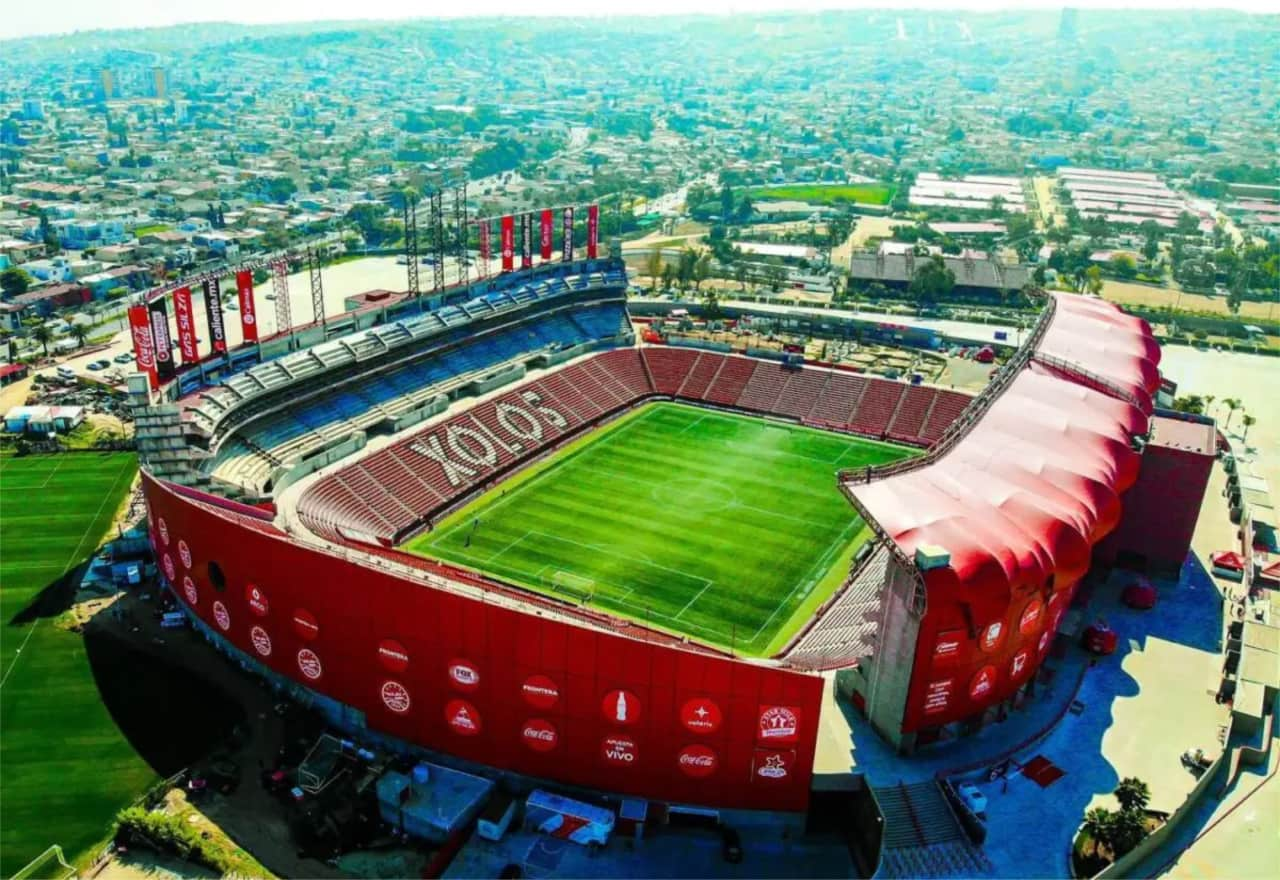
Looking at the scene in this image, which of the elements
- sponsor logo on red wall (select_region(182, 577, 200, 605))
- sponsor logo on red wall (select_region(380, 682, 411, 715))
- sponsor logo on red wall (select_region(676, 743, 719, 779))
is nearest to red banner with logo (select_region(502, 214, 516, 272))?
sponsor logo on red wall (select_region(182, 577, 200, 605))

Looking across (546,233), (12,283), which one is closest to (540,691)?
(546,233)

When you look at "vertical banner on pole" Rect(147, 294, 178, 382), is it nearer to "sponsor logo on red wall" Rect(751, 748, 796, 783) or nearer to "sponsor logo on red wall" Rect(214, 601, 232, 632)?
"sponsor logo on red wall" Rect(214, 601, 232, 632)

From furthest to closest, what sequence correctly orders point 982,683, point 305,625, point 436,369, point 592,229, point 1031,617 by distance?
point 592,229 < point 436,369 < point 305,625 < point 1031,617 < point 982,683

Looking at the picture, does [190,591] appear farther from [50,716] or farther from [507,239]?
[507,239]

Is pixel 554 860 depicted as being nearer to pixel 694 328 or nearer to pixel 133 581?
pixel 133 581

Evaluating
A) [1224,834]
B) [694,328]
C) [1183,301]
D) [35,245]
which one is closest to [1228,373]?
[1183,301]

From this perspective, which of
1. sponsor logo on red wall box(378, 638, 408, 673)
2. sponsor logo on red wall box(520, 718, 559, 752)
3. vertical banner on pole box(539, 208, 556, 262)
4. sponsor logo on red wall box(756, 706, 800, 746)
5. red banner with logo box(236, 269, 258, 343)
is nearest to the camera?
sponsor logo on red wall box(756, 706, 800, 746)
